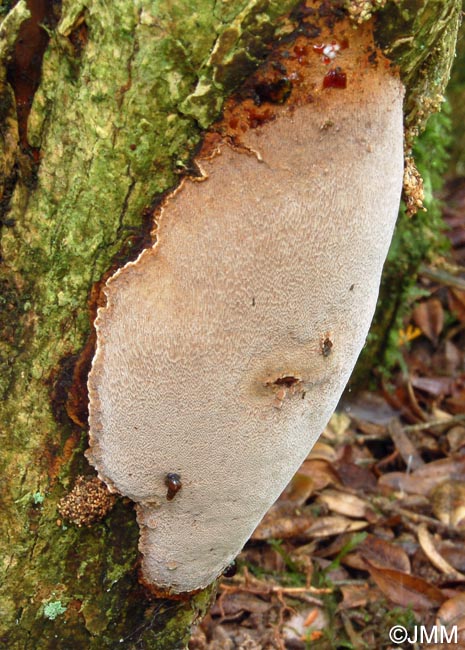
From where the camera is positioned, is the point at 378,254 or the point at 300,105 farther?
the point at 378,254

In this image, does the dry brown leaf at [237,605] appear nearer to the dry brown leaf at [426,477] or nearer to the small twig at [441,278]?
the dry brown leaf at [426,477]

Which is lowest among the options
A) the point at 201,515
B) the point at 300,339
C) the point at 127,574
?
the point at 127,574

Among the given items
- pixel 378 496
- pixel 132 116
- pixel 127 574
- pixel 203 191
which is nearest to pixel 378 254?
pixel 203 191

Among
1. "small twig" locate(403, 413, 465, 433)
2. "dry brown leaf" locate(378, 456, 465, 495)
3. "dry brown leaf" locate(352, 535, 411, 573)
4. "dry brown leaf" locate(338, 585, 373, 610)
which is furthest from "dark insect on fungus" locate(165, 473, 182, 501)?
"small twig" locate(403, 413, 465, 433)

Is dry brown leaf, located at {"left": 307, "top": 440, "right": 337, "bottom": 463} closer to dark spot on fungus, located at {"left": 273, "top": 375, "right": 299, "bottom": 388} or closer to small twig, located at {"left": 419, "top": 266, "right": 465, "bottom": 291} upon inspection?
A: small twig, located at {"left": 419, "top": 266, "right": 465, "bottom": 291}

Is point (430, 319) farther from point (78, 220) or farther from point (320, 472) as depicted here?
point (78, 220)

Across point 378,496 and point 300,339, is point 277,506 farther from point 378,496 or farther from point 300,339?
point 300,339

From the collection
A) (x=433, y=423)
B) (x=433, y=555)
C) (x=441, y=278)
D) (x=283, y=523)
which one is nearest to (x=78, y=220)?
(x=283, y=523)
